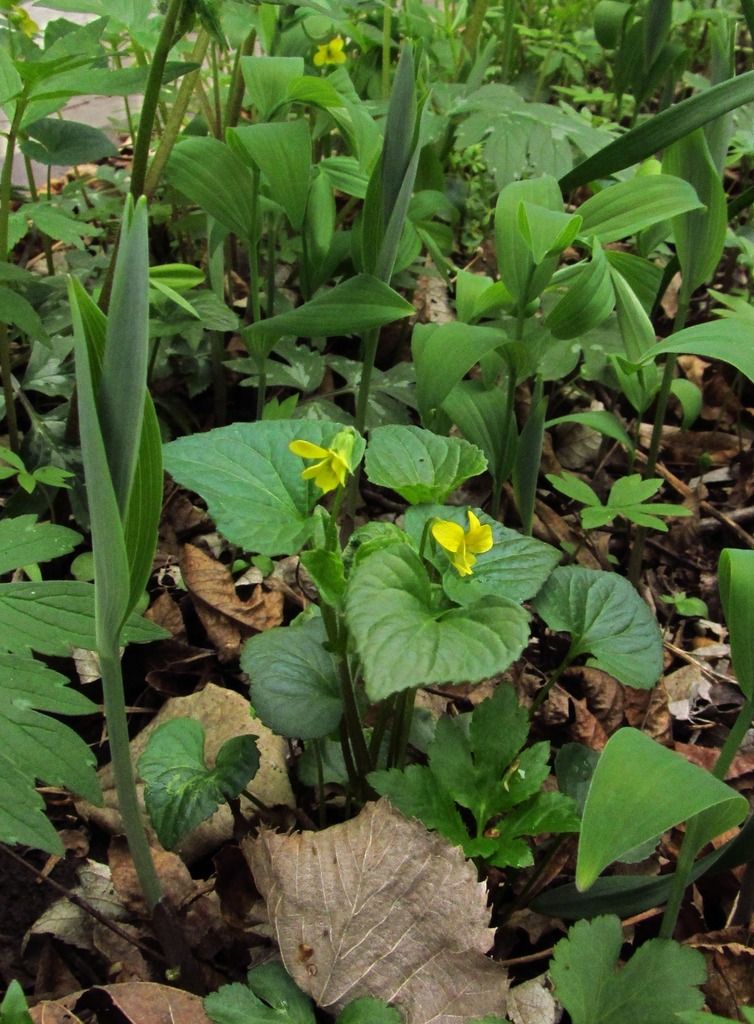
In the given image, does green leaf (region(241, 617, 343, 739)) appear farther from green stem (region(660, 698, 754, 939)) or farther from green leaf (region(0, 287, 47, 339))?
green leaf (region(0, 287, 47, 339))

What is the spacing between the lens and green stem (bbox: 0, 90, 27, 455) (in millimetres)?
1308

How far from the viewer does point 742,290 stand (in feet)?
7.61

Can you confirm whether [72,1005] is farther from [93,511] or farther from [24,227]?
[24,227]

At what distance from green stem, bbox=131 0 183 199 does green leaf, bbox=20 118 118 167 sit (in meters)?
0.32

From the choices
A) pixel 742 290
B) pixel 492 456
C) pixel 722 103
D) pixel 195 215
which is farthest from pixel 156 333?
pixel 742 290

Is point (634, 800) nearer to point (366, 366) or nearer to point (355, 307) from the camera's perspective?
point (355, 307)

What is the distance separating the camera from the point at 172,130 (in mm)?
1476

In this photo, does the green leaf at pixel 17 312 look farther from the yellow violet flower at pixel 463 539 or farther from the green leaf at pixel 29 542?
the yellow violet flower at pixel 463 539

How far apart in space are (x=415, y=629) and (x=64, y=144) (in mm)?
1234

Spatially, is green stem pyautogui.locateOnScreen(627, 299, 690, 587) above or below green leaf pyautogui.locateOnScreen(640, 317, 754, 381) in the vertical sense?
below

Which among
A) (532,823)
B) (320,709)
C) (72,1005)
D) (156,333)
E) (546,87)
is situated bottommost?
(72,1005)

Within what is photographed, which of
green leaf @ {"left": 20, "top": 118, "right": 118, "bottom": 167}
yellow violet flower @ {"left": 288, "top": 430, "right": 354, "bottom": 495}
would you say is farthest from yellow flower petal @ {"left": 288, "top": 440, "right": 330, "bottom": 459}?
green leaf @ {"left": 20, "top": 118, "right": 118, "bottom": 167}

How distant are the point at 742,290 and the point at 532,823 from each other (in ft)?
5.89

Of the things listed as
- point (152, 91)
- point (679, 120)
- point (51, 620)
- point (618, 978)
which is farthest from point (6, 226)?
point (618, 978)
